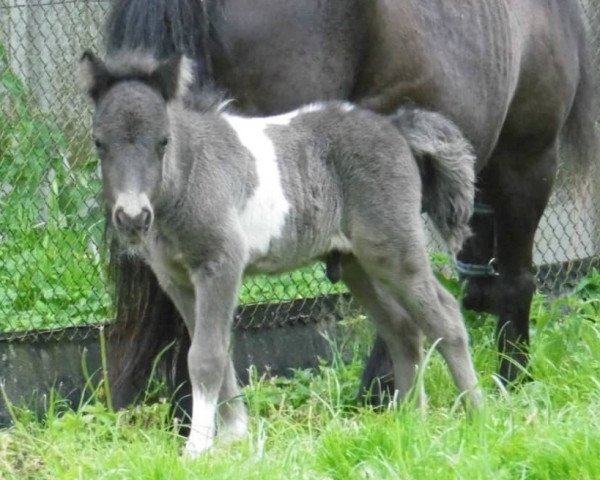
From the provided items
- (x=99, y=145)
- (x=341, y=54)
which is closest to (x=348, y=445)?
(x=99, y=145)

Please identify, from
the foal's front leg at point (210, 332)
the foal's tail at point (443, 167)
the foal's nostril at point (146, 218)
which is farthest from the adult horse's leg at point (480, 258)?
the foal's nostril at point (146, 218)

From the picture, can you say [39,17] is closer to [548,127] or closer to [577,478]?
[548,127]

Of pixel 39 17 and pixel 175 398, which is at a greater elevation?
pixel 39 17

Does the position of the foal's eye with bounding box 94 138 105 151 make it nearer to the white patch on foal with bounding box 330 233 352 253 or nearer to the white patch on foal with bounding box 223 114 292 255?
the white patch on foal with bounding box 223 114 292 255

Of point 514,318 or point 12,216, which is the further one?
point 12,216

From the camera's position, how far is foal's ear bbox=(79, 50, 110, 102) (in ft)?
14.7

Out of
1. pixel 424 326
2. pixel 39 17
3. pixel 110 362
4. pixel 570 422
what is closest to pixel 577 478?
pixel 570 422

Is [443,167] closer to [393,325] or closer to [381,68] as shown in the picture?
[381,68]

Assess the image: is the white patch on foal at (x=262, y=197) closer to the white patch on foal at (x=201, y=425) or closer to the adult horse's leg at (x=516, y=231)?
the white patch on foal at (x=201, y=425)

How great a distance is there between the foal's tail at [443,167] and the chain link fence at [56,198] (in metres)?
1.88

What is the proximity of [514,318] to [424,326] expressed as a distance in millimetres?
1578

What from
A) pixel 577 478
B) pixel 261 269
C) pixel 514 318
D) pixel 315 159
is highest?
pixel 315 159

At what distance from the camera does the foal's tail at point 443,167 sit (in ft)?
16.8

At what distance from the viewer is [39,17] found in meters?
8.01
